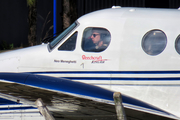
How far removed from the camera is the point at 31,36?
13.1 metres

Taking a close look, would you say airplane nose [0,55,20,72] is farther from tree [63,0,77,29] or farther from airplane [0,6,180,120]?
tree [63,0,77,29]

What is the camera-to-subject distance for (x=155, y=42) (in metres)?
4.76

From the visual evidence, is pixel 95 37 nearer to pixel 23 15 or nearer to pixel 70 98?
pixel 70 98

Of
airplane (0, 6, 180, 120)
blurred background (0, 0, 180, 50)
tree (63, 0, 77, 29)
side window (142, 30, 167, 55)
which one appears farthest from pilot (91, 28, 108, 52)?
blurred background (0, 0, 180, 50)

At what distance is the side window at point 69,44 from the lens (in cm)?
511

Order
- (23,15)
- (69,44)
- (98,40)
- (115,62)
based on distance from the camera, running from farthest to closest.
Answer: (23,15), (69,44), (98,40), (115,62)

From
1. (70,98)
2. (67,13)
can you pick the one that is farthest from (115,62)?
(67,13)

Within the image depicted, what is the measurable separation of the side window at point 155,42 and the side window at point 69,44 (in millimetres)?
1318

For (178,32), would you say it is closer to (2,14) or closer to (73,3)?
(73,3)

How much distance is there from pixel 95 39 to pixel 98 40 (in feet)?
0.23

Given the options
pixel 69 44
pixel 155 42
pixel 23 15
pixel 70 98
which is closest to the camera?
pixel 70 98

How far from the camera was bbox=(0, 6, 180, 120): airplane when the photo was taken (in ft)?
14.6

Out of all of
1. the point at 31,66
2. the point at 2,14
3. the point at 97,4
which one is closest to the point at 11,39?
the point at 2,14

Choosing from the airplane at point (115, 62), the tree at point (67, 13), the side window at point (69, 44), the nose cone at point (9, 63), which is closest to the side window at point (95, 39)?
the airplane at point (115, 62)
